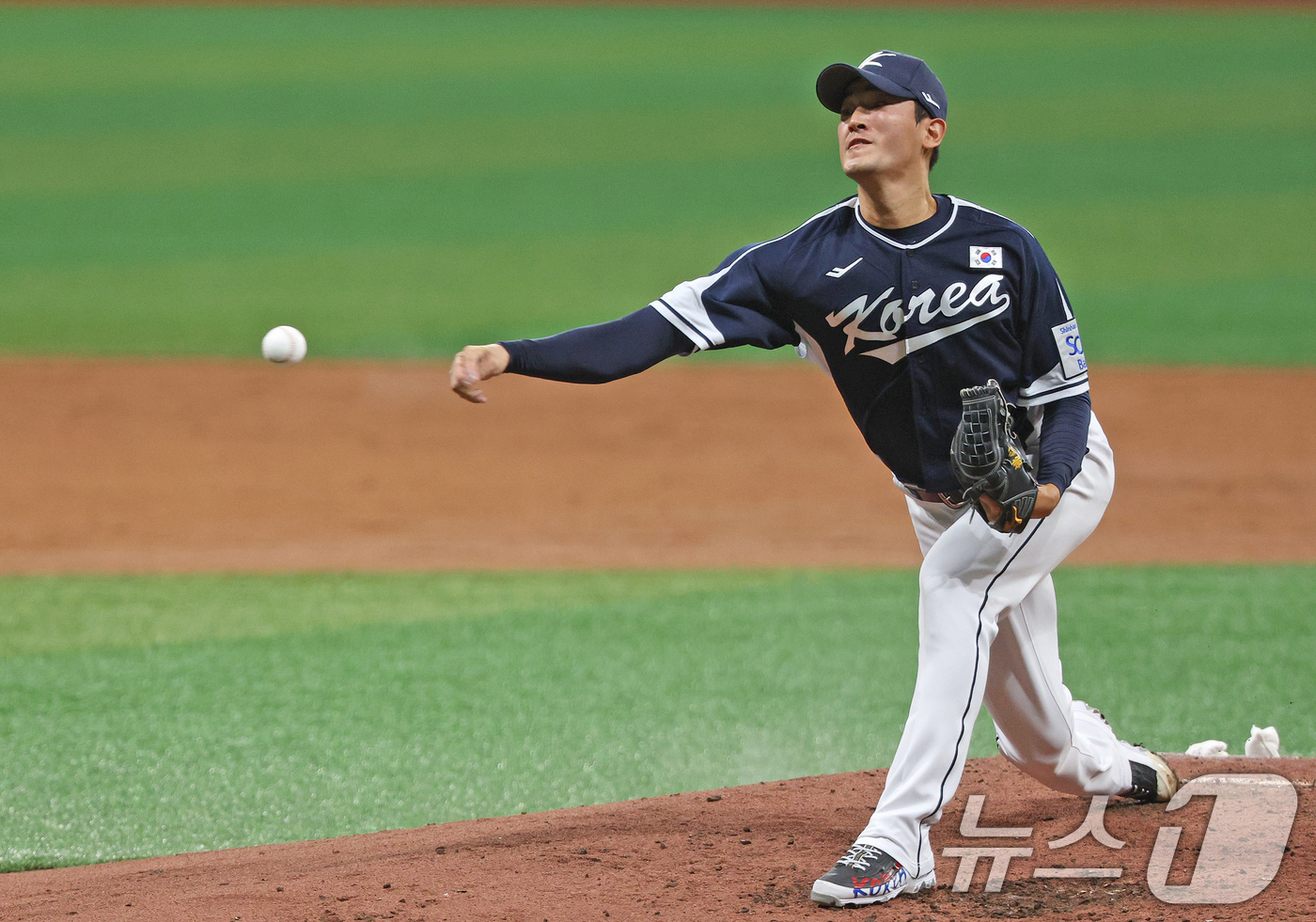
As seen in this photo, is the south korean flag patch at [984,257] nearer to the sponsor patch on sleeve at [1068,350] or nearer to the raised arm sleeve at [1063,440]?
the sponsor patch on sleeve at [1068,350]

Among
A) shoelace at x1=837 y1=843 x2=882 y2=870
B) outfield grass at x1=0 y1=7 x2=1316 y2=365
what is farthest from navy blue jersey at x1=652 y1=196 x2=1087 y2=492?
outfield grass at x1=0 y1=7 x2=1316 y2=365

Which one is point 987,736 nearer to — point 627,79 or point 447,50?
point 627,79

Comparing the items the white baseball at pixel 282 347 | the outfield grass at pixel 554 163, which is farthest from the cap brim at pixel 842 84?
the outfield grass at pixel 554 163

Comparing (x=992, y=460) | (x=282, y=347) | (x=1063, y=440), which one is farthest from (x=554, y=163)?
(x=992, y=460)

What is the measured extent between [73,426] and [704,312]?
7.87m

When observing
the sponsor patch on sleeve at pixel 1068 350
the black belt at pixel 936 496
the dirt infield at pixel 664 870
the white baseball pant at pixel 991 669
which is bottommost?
the dirt infield at pixel 664 870

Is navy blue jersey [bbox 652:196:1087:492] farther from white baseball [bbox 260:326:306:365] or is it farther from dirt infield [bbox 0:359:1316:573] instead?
dirt infield [bbox 0:359:1316:573]

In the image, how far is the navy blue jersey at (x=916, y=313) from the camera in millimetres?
3510

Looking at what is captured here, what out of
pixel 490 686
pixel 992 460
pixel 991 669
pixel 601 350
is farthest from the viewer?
pixel 490 686

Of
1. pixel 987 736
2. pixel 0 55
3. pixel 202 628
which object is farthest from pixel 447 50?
pixel 987 736

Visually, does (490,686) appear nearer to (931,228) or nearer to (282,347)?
(282,347)

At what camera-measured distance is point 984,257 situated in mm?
3527

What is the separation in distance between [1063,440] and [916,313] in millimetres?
464

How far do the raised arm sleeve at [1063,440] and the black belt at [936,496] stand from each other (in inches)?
8.8
